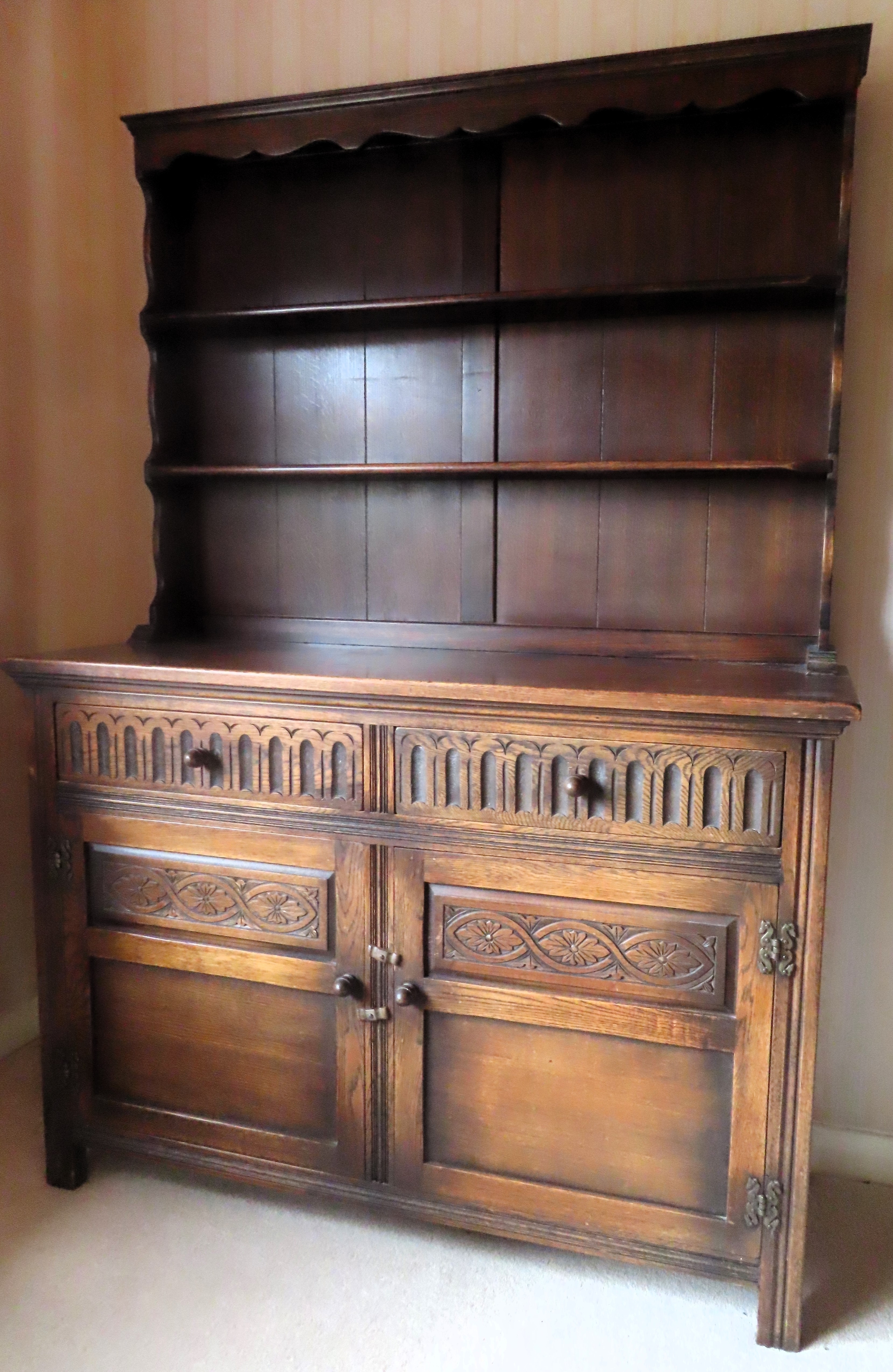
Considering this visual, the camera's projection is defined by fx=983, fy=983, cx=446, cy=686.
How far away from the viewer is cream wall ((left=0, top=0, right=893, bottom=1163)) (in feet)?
6.29

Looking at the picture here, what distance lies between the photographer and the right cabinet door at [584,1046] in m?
1.55

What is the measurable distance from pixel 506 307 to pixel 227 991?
1.42m

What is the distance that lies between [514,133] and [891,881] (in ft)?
5.55

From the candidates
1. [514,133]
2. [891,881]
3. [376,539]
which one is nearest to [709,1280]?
[891,881]

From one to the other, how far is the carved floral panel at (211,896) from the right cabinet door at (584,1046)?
18 cm

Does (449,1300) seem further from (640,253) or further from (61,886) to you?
(640,253)

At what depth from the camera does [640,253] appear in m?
1.96

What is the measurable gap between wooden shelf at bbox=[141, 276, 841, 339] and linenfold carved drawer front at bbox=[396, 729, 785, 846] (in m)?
0.85

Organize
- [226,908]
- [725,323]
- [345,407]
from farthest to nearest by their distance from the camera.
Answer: [345,407], [725,323], [226,908]

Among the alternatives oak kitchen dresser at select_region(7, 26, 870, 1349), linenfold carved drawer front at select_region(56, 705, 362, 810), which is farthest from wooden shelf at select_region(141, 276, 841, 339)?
linenfold carved drawer front at select_region(56, 705, 362, 810)

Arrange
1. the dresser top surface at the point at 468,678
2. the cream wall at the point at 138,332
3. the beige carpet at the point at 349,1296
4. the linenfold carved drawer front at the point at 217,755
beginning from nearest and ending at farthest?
the dresser top surface at the point at 468,678
the beige carpet at the point at 349,1296
the linenfold carved drawer front at the point at 217,755
the cream wall at the point at 138,332

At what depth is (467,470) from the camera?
1.92m

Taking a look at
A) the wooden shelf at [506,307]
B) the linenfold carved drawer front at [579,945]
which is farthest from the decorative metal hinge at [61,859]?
the wooden shelf at [506,307]

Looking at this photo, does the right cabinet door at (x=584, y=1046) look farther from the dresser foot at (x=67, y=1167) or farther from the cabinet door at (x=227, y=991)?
the dresser foot at (x=67, y=1167)
